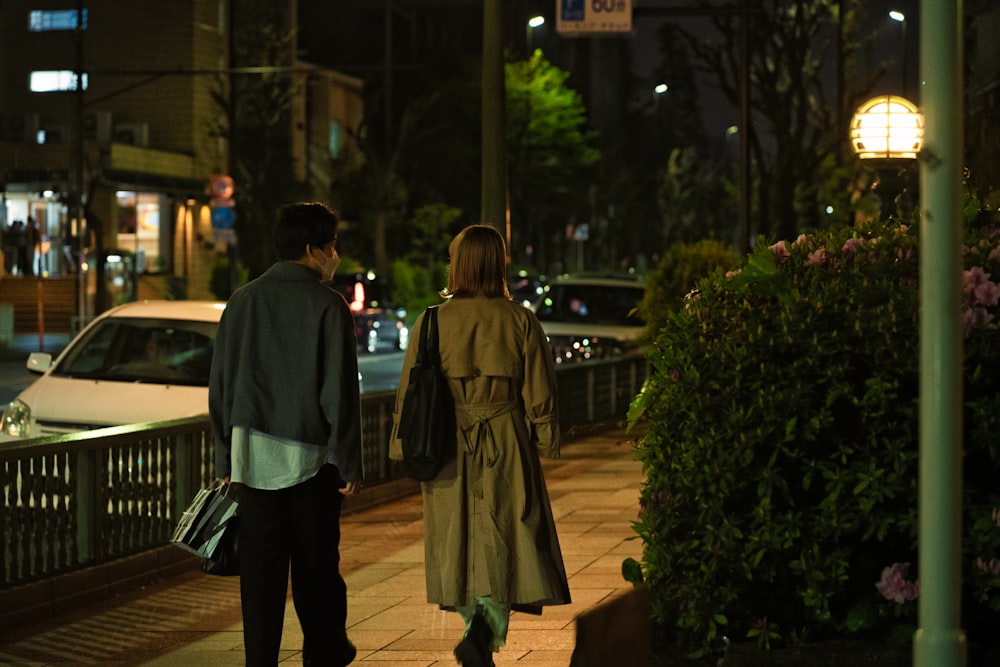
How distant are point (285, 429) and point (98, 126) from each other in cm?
4755

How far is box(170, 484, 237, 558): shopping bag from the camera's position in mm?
6227

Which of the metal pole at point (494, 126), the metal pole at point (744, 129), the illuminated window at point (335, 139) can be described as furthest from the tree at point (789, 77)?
the illuminated window at point (335, 139)

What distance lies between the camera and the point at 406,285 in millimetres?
50812

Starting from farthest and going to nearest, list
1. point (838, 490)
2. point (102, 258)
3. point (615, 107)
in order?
1. point (615, 107)
2. point (102, 258)
3. point (838, 490)

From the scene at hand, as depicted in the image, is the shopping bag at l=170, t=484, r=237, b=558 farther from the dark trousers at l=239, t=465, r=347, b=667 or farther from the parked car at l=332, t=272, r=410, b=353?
the parked car at l=332, t=272, r=410, b=353

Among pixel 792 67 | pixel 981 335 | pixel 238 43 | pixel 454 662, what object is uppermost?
pixel 238 43

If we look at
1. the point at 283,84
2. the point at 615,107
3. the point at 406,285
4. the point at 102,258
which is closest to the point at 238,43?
the point at 283,84

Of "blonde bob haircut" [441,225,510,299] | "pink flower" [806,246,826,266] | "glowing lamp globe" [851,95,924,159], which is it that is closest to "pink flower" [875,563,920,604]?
"pink flower" [806,246,826,266]

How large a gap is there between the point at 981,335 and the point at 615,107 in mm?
123795

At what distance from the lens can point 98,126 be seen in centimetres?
5156

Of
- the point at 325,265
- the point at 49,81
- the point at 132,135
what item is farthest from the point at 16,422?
the point at 49,81

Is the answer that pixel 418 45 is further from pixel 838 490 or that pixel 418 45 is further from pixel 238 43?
pixel 838 490

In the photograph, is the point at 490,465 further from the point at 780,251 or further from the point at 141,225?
the point at 141,225

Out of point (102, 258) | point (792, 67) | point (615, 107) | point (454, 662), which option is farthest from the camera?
point (615, 107)
